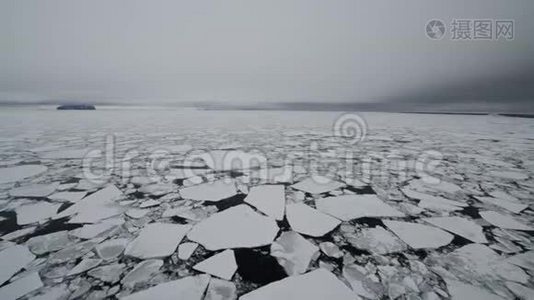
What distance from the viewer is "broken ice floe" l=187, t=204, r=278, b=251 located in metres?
1.06

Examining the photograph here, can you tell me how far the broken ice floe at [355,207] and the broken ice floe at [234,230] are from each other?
41 cm

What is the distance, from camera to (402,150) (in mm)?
3350

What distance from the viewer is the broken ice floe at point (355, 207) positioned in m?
1.34

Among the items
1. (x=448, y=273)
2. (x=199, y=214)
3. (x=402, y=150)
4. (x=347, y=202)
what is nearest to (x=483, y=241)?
(x=448, y=273)

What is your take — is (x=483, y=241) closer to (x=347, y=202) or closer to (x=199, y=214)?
(x=347, y=202)

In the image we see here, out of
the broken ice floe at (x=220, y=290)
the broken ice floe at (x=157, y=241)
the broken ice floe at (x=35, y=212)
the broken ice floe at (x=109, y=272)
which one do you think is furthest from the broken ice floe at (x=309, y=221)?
the broken ice floe at (x=35, y=212)

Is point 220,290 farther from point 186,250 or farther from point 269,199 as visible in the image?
point 269,199

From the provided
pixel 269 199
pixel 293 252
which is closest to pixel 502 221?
pixel 293 252

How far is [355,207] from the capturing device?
4.71 ft

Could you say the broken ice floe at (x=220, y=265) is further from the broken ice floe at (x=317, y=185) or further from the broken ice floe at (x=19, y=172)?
the broken ice floe at (x=19, y=172)

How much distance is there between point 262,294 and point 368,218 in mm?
818

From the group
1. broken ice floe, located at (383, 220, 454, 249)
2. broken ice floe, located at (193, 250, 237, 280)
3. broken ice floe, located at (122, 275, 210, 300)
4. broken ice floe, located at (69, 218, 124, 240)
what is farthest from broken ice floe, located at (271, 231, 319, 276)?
broken ice floe, located at (69, 218, 124, 240)

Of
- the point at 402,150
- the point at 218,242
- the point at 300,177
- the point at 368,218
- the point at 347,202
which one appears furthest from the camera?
the point at 402,150

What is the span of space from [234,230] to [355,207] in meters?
0.80
